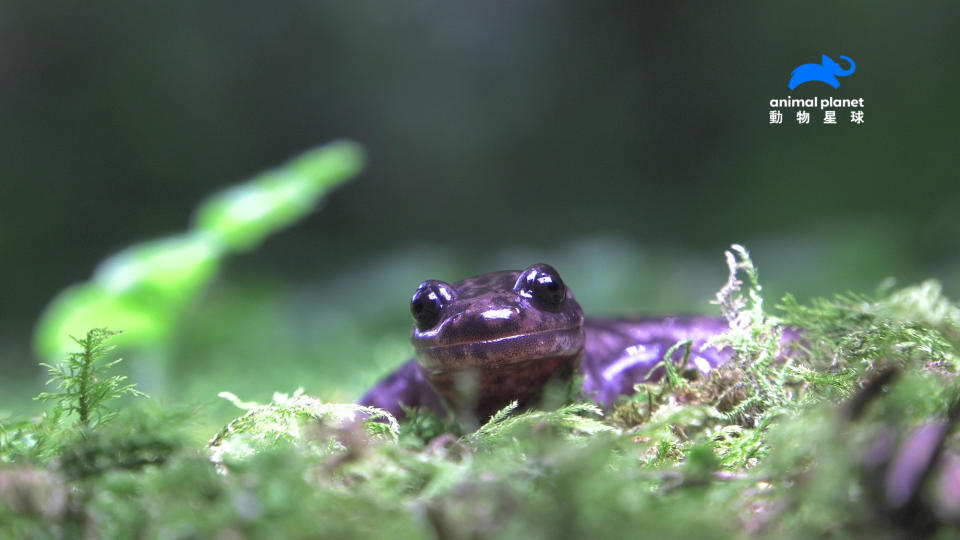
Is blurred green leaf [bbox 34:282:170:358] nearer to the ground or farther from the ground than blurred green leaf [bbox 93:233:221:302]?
nearer to the ground

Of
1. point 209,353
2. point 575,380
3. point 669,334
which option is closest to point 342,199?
point 209,353

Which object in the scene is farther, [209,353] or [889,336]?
[209,353]

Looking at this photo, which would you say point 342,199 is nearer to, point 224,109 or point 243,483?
point 224,109

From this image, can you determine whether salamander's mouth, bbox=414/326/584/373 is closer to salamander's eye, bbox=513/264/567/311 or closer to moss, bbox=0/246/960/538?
salamander's eye, bbox=513/264/567/311

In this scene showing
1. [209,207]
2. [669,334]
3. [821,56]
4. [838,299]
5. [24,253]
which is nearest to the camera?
[838,299]

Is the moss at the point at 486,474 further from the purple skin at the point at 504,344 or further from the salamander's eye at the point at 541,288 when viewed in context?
the salamander's eye at the point at 541,288

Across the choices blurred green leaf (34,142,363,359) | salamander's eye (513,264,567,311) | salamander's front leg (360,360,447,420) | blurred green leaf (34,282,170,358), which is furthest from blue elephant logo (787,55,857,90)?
blurred green leaf (34,282,170,358)

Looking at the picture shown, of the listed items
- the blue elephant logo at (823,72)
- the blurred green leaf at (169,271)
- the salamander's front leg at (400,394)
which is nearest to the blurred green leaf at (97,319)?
the blurred green leaf at (169,271)
